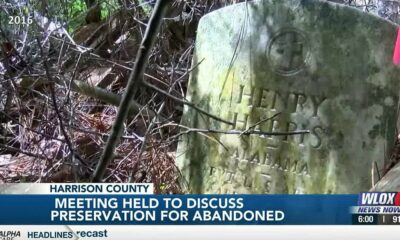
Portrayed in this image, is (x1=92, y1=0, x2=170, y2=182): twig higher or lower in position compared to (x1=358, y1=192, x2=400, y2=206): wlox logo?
higher

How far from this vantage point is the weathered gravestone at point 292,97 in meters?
1.79

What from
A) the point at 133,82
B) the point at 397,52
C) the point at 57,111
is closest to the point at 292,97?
the point at 397,52

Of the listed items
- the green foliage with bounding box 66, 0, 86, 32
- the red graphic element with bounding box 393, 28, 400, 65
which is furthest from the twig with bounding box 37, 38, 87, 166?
the red graphic element with bounding box 393, 28, 400, 65

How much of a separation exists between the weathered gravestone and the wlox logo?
159 mm

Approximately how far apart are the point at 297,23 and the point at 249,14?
0.15 meters

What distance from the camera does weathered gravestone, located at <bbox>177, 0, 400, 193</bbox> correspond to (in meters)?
1.79

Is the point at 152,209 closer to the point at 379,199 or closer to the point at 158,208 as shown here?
the point at 158,208

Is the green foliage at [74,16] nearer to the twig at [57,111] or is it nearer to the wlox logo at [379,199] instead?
the twig at [57,111]

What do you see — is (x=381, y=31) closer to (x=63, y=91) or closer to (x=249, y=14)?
(x=249, y=14)

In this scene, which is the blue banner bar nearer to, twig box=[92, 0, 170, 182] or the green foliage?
twig box=[92, 0, 170, 182]

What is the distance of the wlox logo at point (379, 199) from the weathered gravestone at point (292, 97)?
16 cm

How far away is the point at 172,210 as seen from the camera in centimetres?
167

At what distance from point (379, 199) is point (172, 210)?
0.47 m

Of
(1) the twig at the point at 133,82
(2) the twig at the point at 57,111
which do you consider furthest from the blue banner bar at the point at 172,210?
(2) the twig at the point at 57,111
